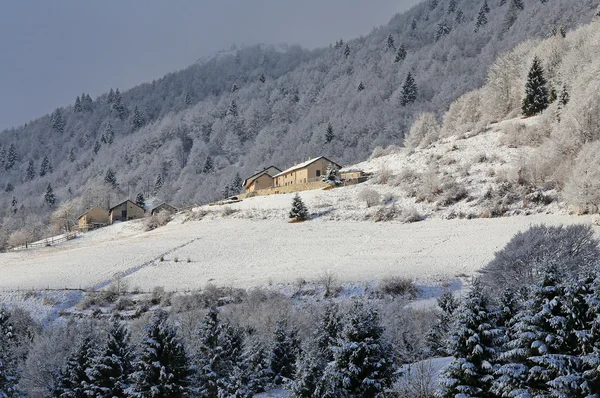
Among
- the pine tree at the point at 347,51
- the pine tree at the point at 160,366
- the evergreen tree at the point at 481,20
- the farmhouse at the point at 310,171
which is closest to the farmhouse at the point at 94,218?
the farmhouse at the point at 310,171

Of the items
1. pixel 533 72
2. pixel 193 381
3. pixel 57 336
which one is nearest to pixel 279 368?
pixel 193 381

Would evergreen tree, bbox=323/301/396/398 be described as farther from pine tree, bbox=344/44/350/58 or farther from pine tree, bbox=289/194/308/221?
pine tree, bbox=344/44/350/58

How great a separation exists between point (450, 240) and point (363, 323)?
2548cm

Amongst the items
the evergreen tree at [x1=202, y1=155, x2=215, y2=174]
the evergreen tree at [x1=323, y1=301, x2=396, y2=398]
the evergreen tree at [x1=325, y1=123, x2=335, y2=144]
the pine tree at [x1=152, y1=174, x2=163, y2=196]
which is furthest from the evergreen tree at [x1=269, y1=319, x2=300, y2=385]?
the evergreen tree at [x1=202, y1=155, x2=215, y2=174]

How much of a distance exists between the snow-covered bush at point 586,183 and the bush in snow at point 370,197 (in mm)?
21946

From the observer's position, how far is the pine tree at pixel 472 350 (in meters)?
13.1

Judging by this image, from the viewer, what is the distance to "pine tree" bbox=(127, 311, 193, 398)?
1745 cm

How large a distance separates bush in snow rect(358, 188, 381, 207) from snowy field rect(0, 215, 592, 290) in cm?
528

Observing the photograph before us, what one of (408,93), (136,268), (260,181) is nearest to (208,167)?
(260,181)

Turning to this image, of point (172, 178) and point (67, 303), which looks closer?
point (67, 303)

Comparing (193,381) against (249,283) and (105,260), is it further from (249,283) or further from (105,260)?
(105,260)

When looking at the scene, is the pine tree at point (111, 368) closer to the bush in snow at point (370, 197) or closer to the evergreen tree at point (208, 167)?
the bush in snow at point (370, 197)

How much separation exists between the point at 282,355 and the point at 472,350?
10416mm

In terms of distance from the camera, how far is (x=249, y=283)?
1404 inches
